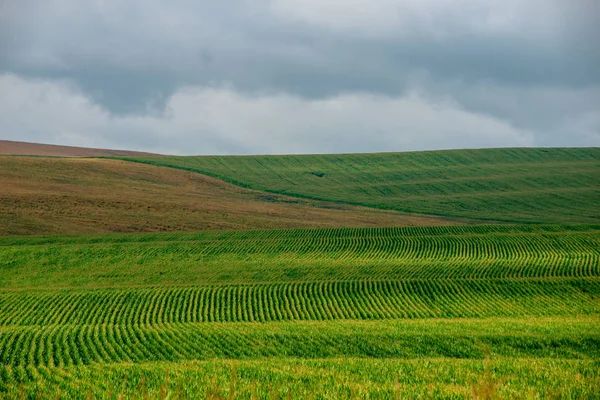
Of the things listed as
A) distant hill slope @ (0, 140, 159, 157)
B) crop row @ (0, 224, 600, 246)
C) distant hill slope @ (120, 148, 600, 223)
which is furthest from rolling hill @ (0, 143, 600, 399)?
distant hill slope @ (0, 140, 159, 157)

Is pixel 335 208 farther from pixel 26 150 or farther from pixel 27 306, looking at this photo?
pixel 26 150

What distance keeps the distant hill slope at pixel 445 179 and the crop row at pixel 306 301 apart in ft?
141

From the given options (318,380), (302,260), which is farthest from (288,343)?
(302,260)

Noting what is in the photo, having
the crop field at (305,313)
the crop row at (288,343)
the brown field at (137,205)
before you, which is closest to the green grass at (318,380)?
the crop field at (305,313)

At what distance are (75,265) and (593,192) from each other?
3068 inches

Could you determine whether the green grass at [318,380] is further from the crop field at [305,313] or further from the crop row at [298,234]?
the crop row at [298,234]

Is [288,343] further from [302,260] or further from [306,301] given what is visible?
[302,260]

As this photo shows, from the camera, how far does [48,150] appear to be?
151 meters

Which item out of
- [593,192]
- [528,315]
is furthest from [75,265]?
[593,192]

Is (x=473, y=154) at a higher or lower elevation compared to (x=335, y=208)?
higher

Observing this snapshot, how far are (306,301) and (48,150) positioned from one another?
389ft

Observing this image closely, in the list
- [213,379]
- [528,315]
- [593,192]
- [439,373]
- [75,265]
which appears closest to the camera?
[213,379]

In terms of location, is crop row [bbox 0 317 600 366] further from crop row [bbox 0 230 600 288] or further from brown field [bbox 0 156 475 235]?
brown field [bbox 0 156 475 235]

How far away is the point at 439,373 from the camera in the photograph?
60.1ft
